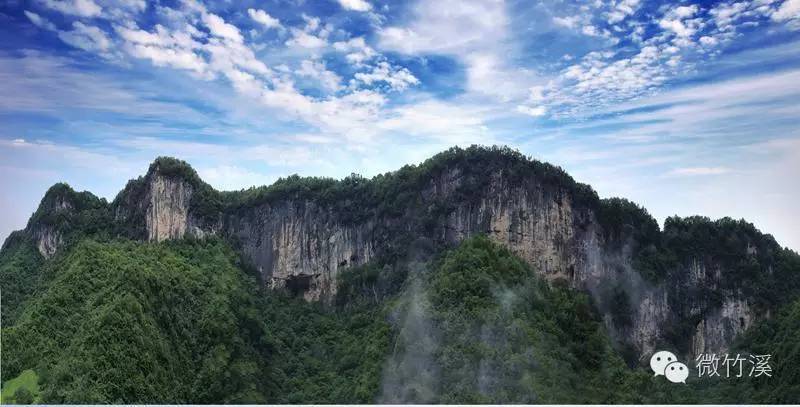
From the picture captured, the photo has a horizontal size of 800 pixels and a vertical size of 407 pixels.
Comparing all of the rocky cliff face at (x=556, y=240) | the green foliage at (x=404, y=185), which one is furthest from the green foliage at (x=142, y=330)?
the rocky cliff face at (x=556, y=240)

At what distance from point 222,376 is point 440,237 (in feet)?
36.9

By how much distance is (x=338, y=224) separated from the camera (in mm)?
34781

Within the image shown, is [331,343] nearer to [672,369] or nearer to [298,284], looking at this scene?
[298,284]

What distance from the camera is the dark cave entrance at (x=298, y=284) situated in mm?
35281

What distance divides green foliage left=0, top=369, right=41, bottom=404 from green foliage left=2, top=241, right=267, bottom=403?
30 centimetres

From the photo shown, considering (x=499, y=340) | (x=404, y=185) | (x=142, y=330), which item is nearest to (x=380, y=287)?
(x=404, y=185)

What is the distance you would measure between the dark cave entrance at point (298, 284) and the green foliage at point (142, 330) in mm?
2336

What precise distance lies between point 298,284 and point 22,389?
16947mm

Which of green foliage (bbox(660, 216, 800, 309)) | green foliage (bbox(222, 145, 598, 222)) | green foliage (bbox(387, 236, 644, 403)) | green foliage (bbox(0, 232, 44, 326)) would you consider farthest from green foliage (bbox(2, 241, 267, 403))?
green foliage (bbox(660, 216, 800, 309))

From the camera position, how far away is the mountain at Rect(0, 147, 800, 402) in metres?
22.9

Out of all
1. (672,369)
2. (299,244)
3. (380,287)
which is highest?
(299,244)

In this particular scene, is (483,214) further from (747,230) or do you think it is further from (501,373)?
(747,230)

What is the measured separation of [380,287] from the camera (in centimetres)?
3234

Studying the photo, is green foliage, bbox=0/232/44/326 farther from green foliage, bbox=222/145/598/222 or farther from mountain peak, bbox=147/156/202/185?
green foliage, bbox=222/145/598/222
